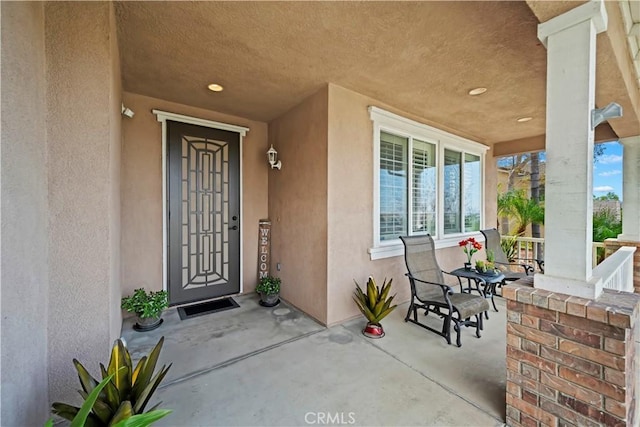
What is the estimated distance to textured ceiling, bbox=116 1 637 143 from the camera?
A: 196 cm

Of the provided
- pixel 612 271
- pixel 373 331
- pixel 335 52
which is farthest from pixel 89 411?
pixel 612 271

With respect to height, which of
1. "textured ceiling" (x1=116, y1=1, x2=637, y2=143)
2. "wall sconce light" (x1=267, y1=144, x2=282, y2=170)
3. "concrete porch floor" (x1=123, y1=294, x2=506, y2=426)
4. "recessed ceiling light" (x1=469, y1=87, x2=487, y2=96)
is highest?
"recessed ceiling light" (x1=469, y1=87, x2=487, y2=96)

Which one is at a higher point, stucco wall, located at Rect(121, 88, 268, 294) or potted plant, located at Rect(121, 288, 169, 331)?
stucco wall, located at Rect(121, 88, 268, 294)

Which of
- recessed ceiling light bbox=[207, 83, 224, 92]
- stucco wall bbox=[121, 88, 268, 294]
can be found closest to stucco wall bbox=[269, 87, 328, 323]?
recessed ceiling light bbox=[207, 83, 224, 92]

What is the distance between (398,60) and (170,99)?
2.95 m

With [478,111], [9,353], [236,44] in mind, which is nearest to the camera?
[9,353]

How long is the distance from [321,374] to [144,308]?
7.23 ft

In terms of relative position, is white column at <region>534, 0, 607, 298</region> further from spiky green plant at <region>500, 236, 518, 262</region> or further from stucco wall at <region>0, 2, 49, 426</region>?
spiky green plant at <region>500, 236, 518, 262</region>

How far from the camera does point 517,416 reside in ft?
5.55

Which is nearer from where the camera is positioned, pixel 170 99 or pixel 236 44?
pixel 236 44

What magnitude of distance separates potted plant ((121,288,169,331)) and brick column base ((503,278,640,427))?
347 centimetres

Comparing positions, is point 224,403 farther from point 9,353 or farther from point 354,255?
point 354,255

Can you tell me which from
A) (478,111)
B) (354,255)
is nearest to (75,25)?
(354,255)

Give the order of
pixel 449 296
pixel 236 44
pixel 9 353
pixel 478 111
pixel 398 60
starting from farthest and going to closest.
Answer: pixel 478 111 < pixel 449 296 < pixel 398 60 < pixel 236 44 < pixel 9 353
